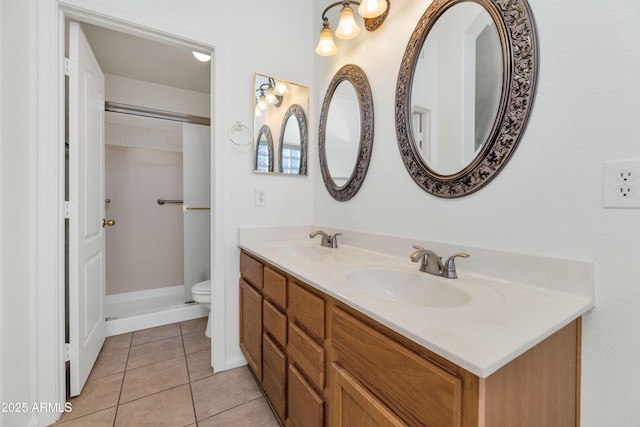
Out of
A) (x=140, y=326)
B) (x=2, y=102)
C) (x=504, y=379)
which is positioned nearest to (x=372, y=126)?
(x=504, y=379)

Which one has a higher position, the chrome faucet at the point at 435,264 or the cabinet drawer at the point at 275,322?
the chrome faucet at the point at 435,264

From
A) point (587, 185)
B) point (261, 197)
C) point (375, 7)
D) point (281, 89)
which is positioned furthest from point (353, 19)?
point (587, 185)

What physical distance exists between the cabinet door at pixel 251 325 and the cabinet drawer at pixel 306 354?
353 mm

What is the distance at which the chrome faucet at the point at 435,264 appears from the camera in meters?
0.95

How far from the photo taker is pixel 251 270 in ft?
4.89

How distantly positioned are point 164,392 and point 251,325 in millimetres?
602

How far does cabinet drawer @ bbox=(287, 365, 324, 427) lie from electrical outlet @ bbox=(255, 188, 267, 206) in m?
1.01

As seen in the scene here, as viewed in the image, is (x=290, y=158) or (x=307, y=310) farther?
(x=290, y=158)

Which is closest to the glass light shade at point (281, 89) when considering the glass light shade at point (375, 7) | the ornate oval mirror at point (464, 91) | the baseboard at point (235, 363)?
the glass light shade at point (375, 7)

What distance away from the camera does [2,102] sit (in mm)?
1159

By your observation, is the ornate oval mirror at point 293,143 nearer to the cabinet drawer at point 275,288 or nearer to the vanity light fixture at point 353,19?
the vanity light fixture at point 353,19

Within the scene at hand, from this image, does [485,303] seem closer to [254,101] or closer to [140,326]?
[254,101]

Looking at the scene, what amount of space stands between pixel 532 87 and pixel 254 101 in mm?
1439

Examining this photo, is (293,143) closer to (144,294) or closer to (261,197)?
(261,197)
